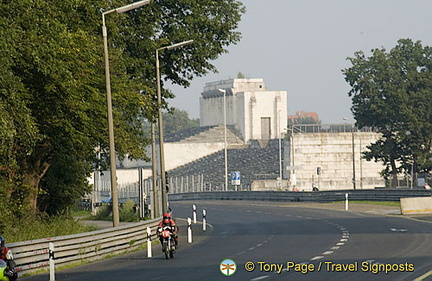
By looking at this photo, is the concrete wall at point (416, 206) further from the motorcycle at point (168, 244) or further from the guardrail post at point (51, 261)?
the guardrail post at point (51, 261)

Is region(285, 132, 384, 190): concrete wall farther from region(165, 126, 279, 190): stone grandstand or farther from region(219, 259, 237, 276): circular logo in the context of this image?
region(219, 259, 237, 276): circular logo

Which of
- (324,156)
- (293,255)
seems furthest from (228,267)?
(324,156)

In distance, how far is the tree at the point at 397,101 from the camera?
101 meters

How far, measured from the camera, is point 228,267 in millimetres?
23516

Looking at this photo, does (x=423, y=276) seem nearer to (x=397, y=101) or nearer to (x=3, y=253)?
(x=3, y=253)

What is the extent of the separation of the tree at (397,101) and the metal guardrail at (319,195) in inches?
749

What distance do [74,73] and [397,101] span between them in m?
74.8

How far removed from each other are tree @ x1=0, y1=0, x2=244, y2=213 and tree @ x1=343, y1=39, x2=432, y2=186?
54.2 m

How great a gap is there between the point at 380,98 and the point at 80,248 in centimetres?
7947

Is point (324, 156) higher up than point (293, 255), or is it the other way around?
point (324, 156)

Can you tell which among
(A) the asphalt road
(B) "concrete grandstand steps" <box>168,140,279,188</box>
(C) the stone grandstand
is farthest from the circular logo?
(B) "concrete grandstand steps" <box>168,140,279,188</box>

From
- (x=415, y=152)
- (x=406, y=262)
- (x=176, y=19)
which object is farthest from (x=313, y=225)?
(x=415, y=152)

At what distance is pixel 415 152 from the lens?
10006cm

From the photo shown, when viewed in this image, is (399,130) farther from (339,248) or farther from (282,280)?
(282,280)
